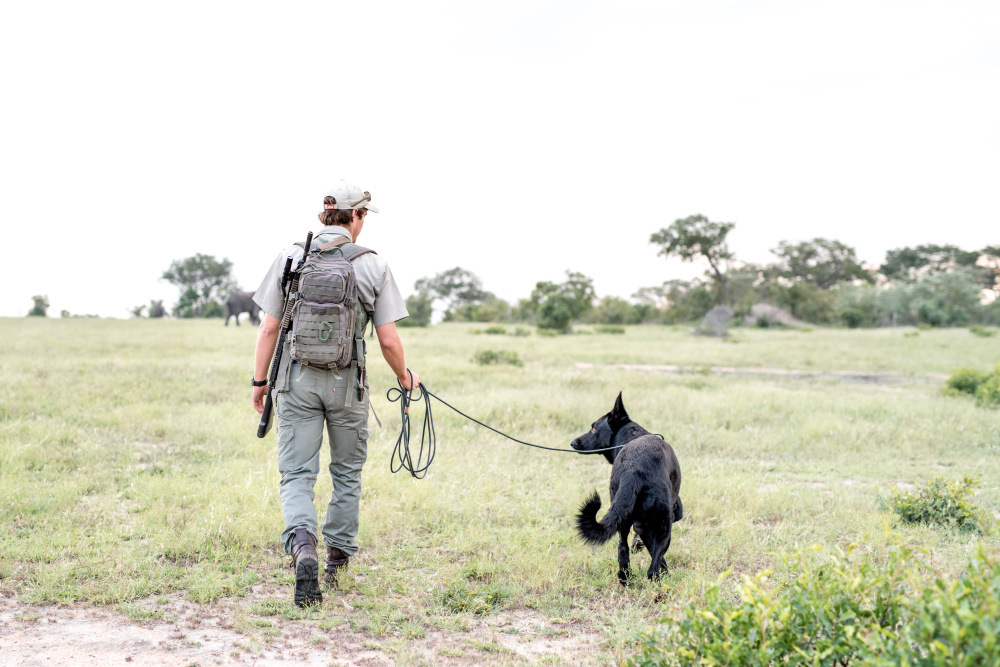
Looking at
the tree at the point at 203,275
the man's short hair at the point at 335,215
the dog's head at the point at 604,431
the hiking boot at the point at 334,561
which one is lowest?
the hiking boot at the point at 334,561

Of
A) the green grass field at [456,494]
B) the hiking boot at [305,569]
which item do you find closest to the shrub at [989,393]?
the green grass field at [456,494]

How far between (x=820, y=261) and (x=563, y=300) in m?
42.3

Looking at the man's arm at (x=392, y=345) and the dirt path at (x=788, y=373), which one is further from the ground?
the man's arm at (x=392, y=345)

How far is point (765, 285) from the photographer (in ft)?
174

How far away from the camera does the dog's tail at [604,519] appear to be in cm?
373

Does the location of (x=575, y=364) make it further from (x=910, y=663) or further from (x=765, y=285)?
(x=765, y=285)

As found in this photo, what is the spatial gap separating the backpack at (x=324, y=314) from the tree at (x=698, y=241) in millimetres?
40251

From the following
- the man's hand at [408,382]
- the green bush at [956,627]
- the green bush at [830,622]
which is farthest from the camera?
the man's hand at [408,382]

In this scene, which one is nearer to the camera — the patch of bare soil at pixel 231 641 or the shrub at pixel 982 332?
the patch of bare soil at pixel 231 641

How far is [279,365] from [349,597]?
138cm

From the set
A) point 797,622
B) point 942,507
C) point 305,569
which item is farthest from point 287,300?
point 942,507

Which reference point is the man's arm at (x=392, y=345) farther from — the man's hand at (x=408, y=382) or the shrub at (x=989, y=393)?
the shrub at (x=989, y=393)

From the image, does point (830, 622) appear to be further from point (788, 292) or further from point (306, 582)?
point (788, 292)

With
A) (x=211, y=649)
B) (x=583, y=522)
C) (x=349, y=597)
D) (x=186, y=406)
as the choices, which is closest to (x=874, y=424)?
(x=583, y=522)
